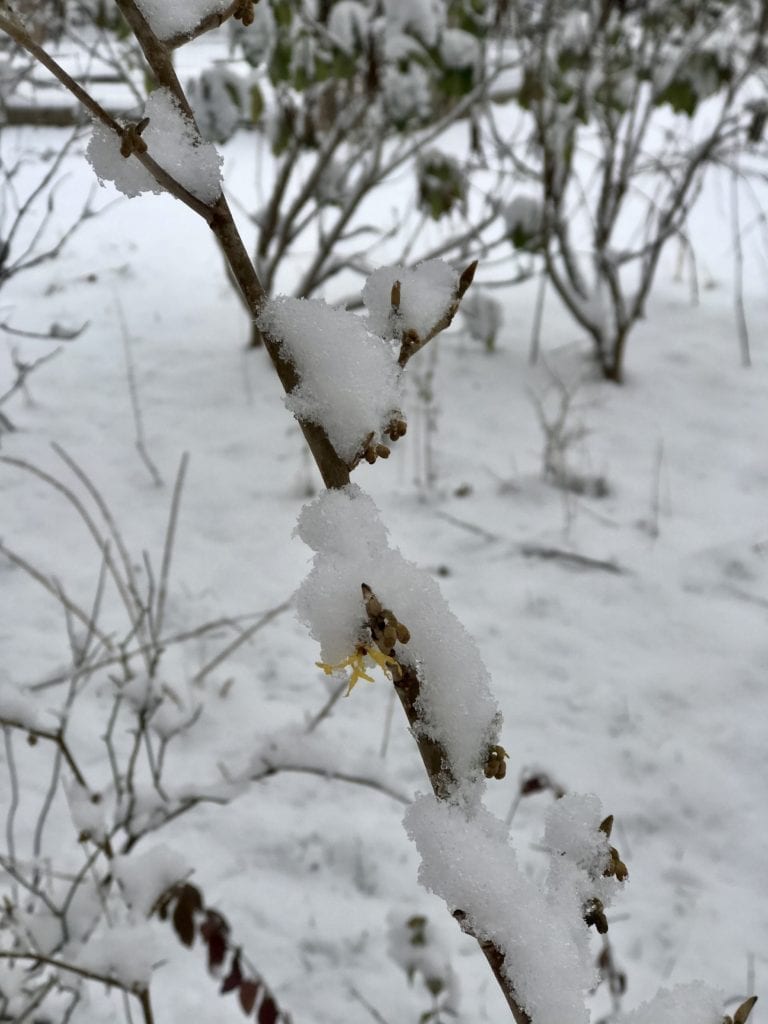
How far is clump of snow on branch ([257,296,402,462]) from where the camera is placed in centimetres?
41

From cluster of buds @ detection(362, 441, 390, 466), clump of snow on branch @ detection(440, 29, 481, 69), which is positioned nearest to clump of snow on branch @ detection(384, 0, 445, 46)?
clump of snow on branch @ detection(440, 29, 481, 69)

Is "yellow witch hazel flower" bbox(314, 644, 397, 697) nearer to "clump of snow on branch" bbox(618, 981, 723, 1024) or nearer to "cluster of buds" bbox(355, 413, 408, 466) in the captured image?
"cluster of buds" bbox(355, 413, 408, 466)

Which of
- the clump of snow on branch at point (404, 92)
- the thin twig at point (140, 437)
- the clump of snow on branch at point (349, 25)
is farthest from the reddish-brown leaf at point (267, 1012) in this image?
the clump of snow on branch at point (404, 92)

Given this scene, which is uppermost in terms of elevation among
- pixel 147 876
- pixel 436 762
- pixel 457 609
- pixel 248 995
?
pixel 436 762

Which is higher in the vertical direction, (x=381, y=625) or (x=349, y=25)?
(x=349, y=25)

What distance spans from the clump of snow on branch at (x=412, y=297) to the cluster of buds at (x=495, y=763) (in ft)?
0.69

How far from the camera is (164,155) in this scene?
Answer: 1.29 ft

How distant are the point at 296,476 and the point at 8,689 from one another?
1.52m

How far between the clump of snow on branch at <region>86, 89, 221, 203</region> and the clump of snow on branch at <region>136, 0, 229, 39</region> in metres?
0.03

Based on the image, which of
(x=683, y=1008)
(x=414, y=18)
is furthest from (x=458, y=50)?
(x=683, y=1008)

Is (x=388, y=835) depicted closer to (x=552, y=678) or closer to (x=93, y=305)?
(x=552, y=678)

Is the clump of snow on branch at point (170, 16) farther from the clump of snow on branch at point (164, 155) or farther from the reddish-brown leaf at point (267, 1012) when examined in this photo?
the reddish-brown leaf at point (267, 1012)

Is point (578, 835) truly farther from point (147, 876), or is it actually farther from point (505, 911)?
point (147, 876)

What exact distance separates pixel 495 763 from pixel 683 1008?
0.58 ft
